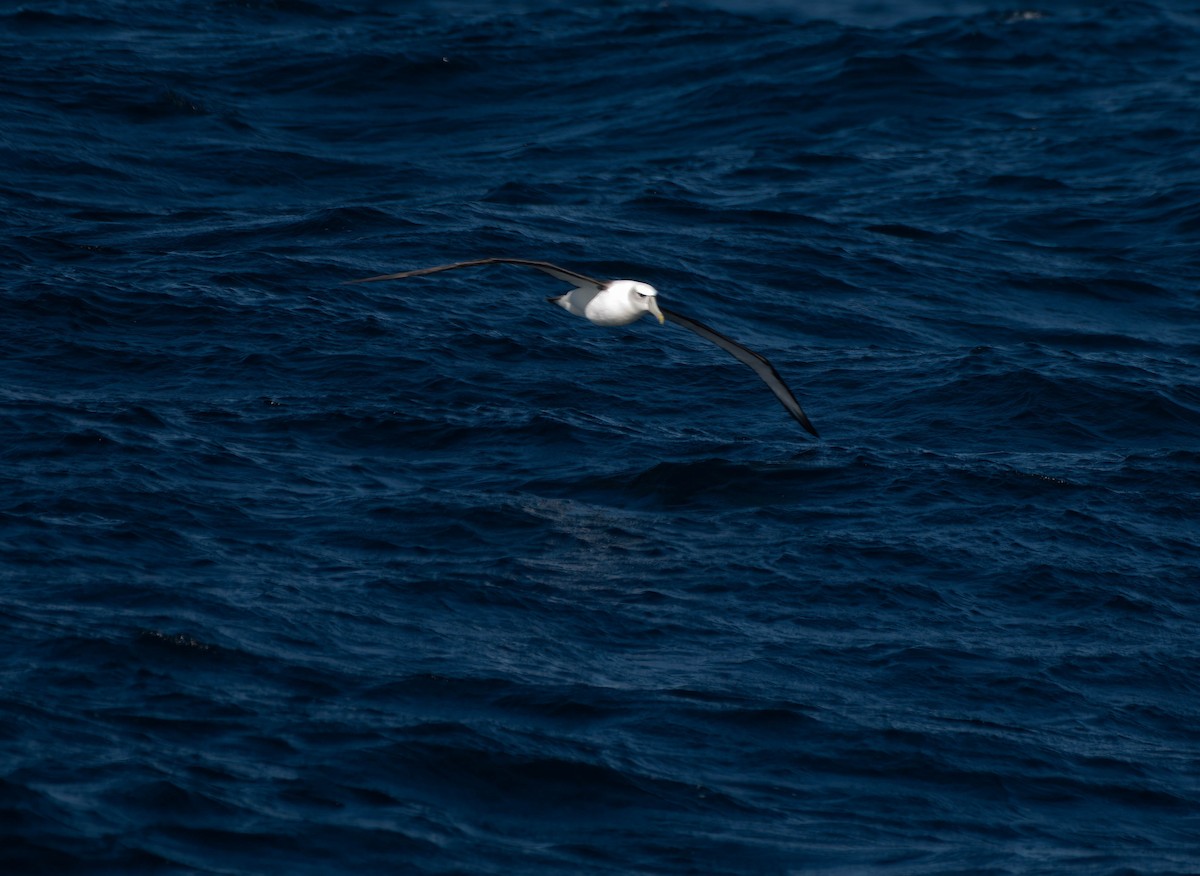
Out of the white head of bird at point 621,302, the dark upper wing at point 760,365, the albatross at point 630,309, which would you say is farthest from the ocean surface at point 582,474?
the white head of bird at point 621,302

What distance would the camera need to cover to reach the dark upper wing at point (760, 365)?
19797 millimetres

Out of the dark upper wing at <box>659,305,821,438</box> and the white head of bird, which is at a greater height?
the white head of bird

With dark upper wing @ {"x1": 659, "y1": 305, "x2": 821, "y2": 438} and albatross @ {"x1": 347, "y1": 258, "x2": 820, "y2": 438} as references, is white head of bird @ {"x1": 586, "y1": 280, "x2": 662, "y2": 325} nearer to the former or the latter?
albatross @ {"x1": 347, "y1": 258, "x2": 820, "y2": 438}

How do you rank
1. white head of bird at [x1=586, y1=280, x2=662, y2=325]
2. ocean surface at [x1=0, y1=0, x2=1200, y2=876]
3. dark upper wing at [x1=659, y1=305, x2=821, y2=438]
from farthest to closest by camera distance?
dark upper wing at [x1=659, y1=305, x2=821, y2=438] → white head of bird at [x1=586, y1=280, x2=662, y2=325] → ocean surface at [x1=0, y1=0, x2=1200, y2=876]

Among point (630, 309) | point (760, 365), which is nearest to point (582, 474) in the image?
point (630, 309)

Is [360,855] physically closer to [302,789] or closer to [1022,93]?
[302,789]

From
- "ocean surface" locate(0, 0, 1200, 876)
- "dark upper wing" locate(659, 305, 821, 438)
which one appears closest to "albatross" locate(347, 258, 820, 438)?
"dark upper wing" locate(659, 305, 821, 438)

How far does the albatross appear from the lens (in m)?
19.0

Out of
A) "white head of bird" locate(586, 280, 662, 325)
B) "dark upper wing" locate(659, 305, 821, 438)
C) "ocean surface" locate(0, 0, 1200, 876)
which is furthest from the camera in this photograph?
"dark upper wing" locate(659, 305, 821, 438)

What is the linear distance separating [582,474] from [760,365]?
2.68m

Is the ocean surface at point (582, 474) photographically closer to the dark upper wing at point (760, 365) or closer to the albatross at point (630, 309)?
the dark upper wing at point (760, 365)

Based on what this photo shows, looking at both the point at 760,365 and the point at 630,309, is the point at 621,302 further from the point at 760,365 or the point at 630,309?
the point at 760,365

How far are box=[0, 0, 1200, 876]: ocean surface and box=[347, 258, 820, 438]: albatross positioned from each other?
0.70 m

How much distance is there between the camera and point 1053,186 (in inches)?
1250
